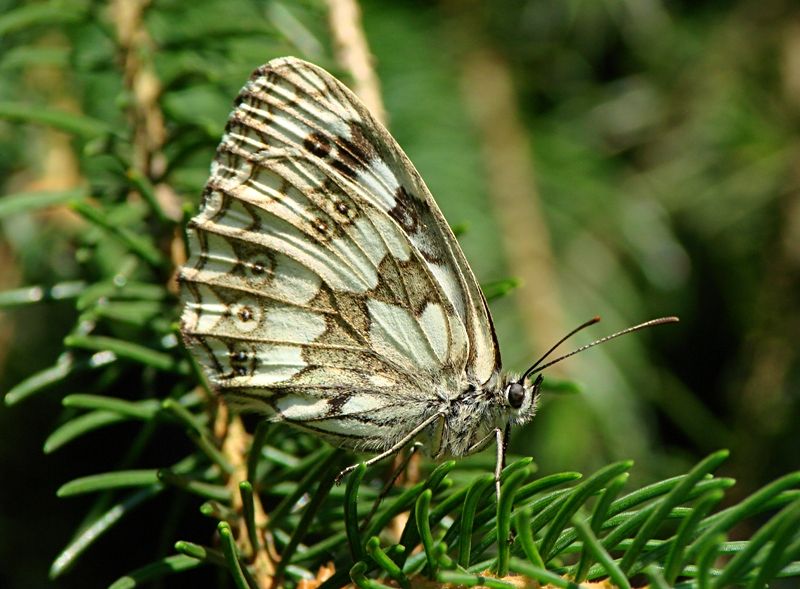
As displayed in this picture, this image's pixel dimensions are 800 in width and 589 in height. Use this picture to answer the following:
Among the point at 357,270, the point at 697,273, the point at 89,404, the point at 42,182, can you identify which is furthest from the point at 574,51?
the point at 89,404

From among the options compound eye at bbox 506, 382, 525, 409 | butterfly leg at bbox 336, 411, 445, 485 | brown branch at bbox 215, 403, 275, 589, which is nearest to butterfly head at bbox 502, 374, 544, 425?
compound eye at bbox 506, 382, 525, 409

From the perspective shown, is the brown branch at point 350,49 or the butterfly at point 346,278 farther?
the brown branch at point 350,49

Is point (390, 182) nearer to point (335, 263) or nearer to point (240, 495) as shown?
point (335, 263)

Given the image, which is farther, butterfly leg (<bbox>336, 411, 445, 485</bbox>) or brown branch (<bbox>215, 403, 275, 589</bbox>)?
butterfly leg (<bbox>336, 411, 445, 485</bbox>)

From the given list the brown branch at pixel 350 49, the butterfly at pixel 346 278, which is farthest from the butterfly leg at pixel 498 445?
the brown branch at pixel 350 49

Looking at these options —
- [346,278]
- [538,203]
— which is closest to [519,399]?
[346,278]

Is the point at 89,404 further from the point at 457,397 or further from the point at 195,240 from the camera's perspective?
the point at 457,397

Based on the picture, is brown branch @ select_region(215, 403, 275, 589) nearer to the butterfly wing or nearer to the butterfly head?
the butterfly wing

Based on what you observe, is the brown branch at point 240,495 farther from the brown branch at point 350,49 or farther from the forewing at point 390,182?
the brown branch at point 350,49

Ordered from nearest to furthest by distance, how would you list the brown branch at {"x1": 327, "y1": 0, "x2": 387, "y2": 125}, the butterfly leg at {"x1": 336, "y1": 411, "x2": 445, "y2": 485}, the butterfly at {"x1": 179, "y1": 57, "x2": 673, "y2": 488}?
the butterfly leg at {"x1": 336, "y1": 411, "x2": 445, "y2": 485}
the butterfly at {"x1": 179, "y1": 57, "x2": 673, "y2": 488}
the brown branch at {"x1": 327, "y1": 0, "x2": 387, "y2": 125}
